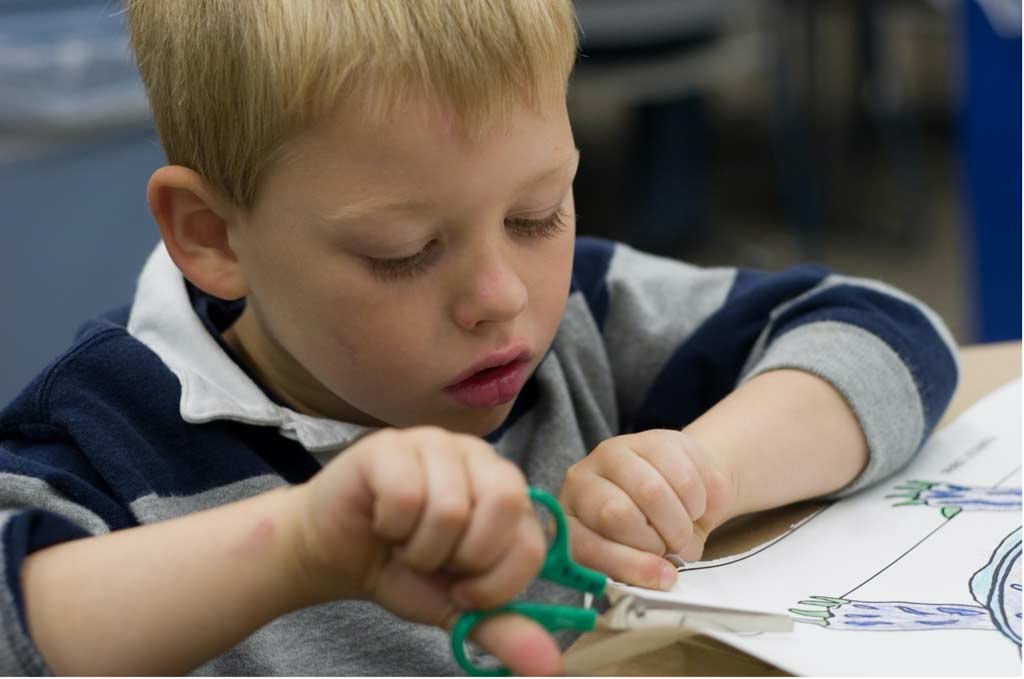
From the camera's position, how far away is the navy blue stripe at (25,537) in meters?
0.52

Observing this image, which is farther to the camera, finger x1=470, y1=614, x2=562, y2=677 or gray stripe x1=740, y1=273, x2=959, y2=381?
gray stripe x1=740, y1=273, x2=959, y2=381

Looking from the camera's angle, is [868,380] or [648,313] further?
[648,313]

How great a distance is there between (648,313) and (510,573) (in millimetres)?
470

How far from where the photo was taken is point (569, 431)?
2.83ft

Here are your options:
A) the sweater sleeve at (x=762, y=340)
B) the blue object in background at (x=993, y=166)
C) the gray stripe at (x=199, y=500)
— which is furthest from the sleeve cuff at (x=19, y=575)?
the blue object in background at (x=993, y=166)

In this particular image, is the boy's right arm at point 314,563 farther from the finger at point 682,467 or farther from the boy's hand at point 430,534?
the finger at point 682,467

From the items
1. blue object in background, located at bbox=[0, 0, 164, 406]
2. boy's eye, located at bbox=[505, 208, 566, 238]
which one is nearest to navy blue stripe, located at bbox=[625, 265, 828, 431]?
boy's eye, located at bbox=[505, 208, 566, 238]

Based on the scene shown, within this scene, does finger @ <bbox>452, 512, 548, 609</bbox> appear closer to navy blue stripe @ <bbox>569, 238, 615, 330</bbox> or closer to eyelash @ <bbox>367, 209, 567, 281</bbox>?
eyelash @ <bbox>367, 209, 567, 281</bbox>

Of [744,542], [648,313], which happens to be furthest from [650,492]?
[648,313]

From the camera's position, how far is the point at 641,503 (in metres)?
0.61

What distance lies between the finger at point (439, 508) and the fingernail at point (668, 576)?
143 mm

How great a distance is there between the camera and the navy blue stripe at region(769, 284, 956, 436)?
0.82 meters

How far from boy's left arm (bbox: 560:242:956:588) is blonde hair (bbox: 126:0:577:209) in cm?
20

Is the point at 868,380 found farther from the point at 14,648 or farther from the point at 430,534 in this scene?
the point at 14,648
